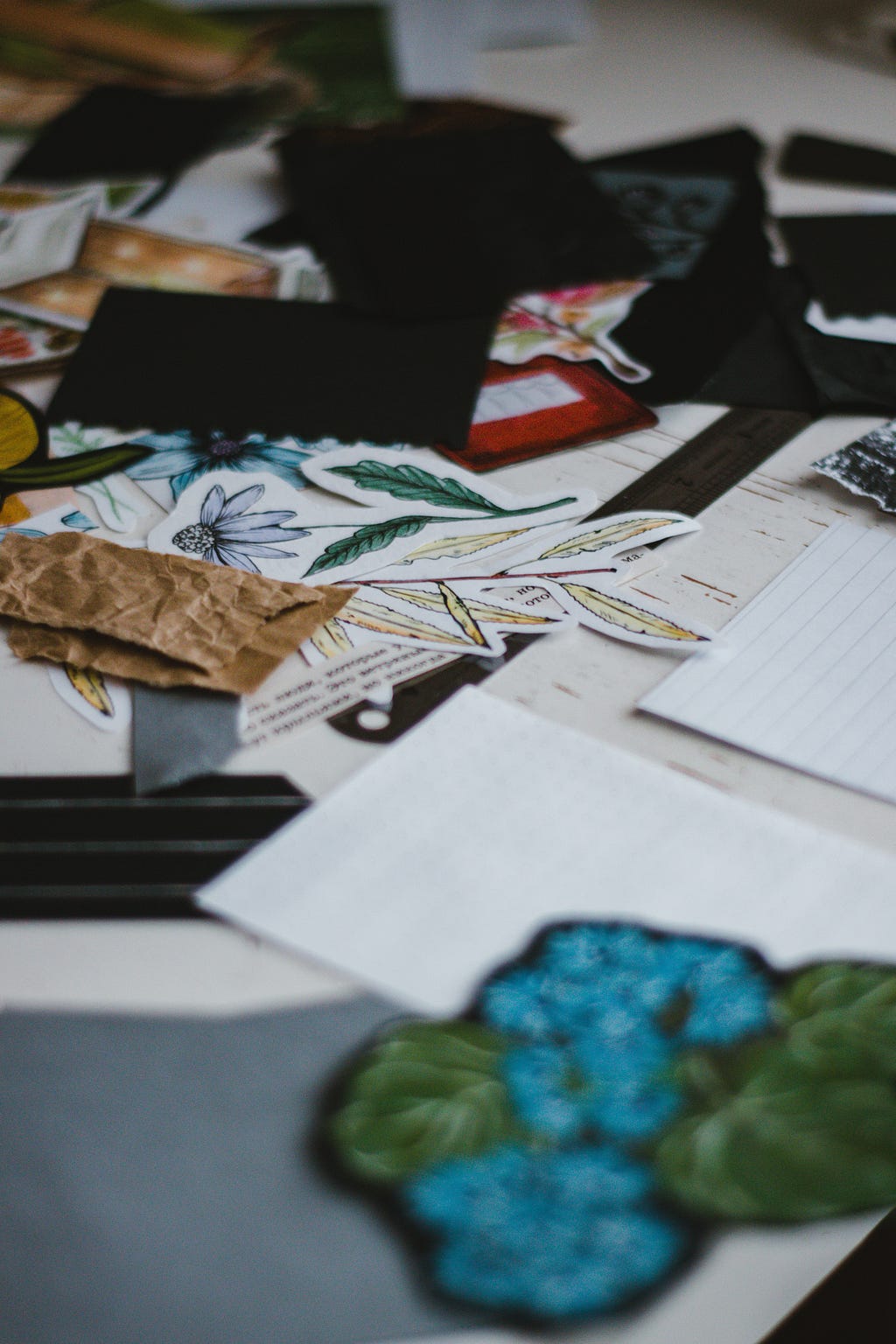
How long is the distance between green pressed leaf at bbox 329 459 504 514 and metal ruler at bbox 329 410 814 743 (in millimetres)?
73

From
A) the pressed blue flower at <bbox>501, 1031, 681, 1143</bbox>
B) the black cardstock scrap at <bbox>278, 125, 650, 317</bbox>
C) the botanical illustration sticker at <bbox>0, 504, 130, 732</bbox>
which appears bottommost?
the botanical illustration sticker at <bbox>0, 504, 130, 732</bbox>

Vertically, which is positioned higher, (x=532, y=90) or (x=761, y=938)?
(x=532, y=90)

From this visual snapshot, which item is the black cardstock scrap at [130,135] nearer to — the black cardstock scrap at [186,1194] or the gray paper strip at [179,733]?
the gray paper strip at [179,733]

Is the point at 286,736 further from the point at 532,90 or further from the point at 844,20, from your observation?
the point at 844,20

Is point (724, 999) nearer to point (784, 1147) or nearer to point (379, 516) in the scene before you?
point (784, 1147)

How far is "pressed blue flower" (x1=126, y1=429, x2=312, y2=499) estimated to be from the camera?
0.70 metres

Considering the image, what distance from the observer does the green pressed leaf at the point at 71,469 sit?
694 millimetres

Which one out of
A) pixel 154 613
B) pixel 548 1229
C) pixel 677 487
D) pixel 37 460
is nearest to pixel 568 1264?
pixel 548 1229

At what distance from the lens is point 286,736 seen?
1.71 ft

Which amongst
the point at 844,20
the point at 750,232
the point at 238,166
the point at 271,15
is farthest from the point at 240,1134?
the point at 844,20

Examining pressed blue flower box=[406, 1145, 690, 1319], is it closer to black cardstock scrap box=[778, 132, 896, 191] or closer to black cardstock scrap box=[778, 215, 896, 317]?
black cardstock scrap box=[778, 215, 896, 317]

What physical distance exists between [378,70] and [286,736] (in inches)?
40.2

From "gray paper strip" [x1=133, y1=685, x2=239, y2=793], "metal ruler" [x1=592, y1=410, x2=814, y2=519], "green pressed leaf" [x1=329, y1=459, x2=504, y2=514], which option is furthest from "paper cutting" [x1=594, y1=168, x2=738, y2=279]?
"gray paper strip" [x1=133, y1=685, x2=239, y2=793]

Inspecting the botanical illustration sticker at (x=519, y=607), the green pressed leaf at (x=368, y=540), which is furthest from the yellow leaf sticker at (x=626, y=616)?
the green pressed leaf at (x=368, y=540)
